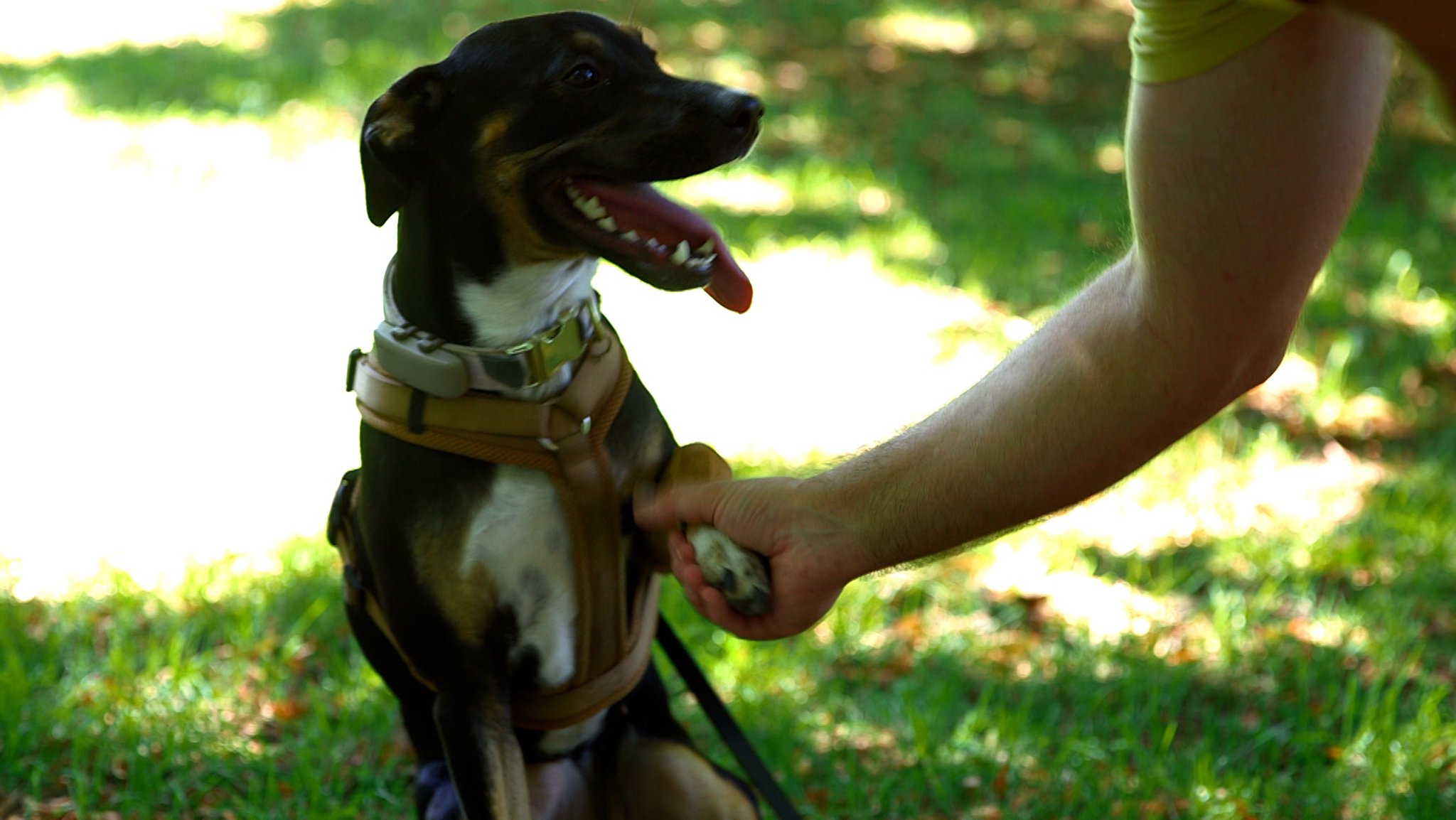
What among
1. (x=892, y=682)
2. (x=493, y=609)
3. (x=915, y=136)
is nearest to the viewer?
(x=493, y=609)

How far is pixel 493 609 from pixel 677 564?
319 millimetres

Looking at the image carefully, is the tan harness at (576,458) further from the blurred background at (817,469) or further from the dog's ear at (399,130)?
the blurred background at (817,469)

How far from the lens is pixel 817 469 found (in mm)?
3514

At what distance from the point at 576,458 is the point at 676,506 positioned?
0.19 meters

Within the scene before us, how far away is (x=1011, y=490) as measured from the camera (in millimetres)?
2238

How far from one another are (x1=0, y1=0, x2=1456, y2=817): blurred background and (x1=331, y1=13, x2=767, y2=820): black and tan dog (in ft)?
1.97

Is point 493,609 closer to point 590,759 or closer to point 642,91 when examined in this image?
point 590,759

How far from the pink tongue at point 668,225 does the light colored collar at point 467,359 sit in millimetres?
205

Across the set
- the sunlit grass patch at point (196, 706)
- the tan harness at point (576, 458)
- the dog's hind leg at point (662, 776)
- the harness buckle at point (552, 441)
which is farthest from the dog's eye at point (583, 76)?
the sunlit grass patch at point (196, 706)

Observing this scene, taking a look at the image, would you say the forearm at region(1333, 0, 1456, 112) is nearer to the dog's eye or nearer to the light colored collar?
the dog's eye

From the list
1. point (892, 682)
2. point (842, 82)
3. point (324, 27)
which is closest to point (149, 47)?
point (324, 27)

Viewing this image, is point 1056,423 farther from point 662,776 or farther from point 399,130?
point 399,130

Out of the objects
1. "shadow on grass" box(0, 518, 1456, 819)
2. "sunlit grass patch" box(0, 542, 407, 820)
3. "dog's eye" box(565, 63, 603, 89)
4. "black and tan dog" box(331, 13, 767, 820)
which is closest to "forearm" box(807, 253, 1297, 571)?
"black and tan dog" box(331, 13, 767, 820)

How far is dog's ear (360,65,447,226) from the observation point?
230 cm
